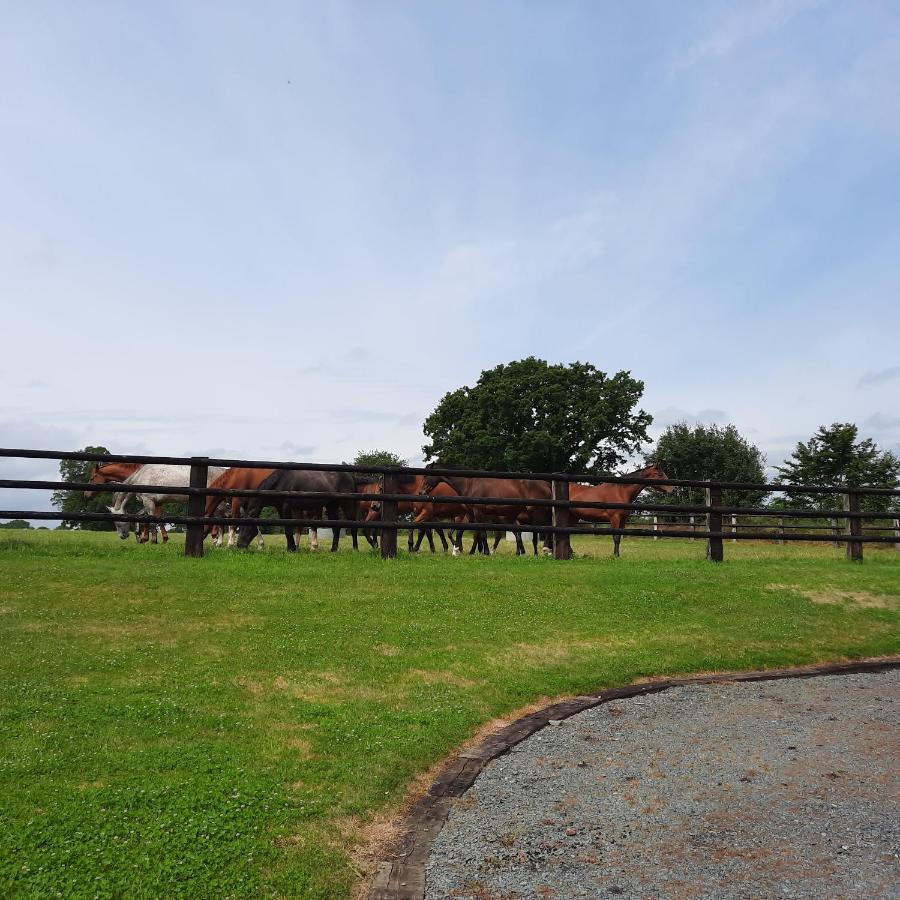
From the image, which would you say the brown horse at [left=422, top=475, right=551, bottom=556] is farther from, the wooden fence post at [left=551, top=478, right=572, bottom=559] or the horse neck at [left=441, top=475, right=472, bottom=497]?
the wooden fence post at [left=551, top=478, right=572, bottom=559]

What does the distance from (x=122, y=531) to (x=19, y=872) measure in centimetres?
1477

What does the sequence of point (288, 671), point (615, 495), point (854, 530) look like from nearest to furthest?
point (288, 671) < point (854, 530) < point (615, 495)

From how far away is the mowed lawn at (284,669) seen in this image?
3982 millimetres

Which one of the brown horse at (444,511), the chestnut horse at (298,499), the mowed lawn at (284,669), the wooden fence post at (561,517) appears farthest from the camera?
the brown horse at (444,511)

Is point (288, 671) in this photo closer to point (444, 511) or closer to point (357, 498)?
point (357, 498)

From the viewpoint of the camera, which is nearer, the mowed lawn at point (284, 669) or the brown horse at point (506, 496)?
the mowed lawn at point (284, 669)

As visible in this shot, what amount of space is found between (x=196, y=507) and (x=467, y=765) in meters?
7.30

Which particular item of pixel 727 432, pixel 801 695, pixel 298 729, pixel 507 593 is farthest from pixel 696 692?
pixel 727 432

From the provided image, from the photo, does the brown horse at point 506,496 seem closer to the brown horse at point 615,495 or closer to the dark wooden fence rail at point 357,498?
the brown horse at point 615,495

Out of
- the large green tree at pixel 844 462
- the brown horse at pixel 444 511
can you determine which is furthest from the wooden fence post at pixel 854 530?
the large green tree at pixel 844 462

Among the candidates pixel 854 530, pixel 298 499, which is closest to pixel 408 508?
pixel 298 499

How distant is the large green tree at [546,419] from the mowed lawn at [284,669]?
36.4 m

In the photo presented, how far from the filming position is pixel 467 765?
17.4 feet

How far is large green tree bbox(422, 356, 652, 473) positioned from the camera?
48.8m
